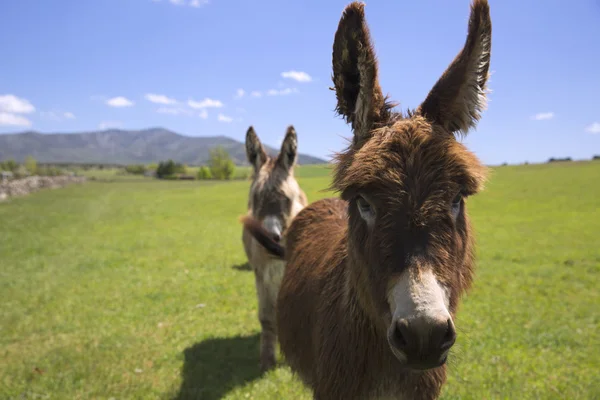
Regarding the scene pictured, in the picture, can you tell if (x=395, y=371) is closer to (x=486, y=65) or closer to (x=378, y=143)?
(x=378, y=143)

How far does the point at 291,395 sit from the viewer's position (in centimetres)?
464

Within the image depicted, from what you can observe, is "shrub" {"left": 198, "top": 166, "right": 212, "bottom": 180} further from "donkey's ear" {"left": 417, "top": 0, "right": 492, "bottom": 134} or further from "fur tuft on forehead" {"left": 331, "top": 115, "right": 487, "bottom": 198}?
"fur tuft on forehead" {"left": 331, "top": 115, "right": 487, "bottom": 198}

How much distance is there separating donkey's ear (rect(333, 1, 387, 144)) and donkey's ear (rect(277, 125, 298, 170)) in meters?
3.07

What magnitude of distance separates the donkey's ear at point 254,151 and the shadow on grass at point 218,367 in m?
3.11

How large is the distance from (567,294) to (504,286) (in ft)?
4.67

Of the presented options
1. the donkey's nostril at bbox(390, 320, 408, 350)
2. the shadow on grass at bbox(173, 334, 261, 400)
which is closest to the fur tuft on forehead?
the donkey's nostril at bbox(390, 320, 408, 350)

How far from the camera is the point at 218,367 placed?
5578mm

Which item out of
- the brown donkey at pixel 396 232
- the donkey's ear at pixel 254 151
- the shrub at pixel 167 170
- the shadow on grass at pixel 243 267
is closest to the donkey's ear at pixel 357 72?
the brown donkey at pixel 396 232

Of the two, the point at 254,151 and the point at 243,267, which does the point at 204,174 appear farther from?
the point at 254,151

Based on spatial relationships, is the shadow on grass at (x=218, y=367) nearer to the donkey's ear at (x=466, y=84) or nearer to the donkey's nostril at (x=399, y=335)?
the donkey's nostril at (x=399, y=335)

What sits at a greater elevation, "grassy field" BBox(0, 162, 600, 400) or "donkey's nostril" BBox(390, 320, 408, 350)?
"donkey's nostril" BBox(390, 320, 408, 350)

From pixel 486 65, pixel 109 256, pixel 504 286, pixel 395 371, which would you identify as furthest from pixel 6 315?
pixel 504 286

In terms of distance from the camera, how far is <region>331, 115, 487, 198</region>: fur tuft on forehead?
5.99 ft

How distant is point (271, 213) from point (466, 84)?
11.3 feet
